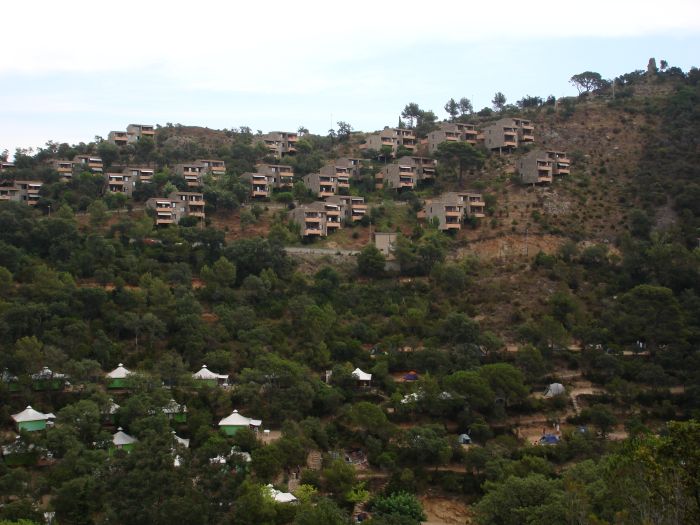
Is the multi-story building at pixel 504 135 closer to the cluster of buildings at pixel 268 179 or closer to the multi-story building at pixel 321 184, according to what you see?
the multi-story building at pixel 321 184

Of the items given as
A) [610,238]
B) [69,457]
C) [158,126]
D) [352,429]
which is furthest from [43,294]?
[158,126]

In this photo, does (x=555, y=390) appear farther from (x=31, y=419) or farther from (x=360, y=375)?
(x=31, y=419)

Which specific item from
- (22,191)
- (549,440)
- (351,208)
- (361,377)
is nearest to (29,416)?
(361,377)

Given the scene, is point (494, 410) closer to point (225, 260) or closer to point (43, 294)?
point (225, 260)

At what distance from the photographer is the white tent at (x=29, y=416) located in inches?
979

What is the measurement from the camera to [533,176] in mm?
48281

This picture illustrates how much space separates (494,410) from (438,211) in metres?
18.5

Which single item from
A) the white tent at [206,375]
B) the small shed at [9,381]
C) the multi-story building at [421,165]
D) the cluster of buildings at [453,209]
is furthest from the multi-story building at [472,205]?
the small shed at [9,381]

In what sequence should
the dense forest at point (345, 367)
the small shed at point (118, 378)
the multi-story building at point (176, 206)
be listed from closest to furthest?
the dense forest at point (345, 367), the small shed at point (118, 378), the multi-story building at point (176, 206)

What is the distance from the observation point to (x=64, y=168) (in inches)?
1965

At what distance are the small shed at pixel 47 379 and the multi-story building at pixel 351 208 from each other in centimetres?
2181

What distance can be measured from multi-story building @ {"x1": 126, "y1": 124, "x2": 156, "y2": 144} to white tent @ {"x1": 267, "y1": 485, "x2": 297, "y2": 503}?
4190cm

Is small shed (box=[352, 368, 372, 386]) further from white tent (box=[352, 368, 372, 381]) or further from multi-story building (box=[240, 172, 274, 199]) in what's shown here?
multi-story building (box=[240, 172, 274, 199])

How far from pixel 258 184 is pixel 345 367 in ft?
71.3
